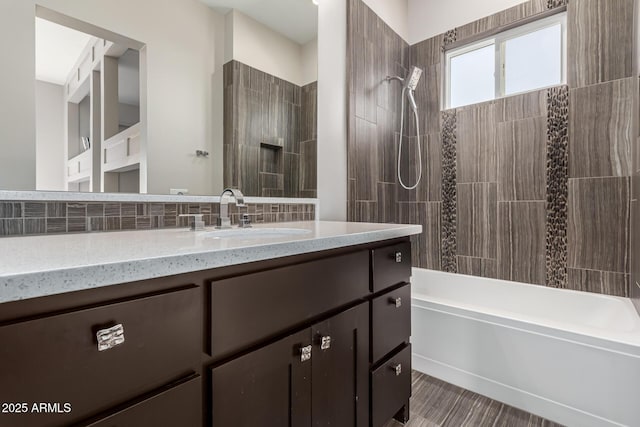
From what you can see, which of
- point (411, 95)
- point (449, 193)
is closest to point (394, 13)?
point (411, 95)

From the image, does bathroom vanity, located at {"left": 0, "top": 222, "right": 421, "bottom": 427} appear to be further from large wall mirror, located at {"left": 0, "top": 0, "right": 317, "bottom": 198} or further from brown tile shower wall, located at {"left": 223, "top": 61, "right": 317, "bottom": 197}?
brown tile shower wall, located at {"left": 223, "top": 61, "right": 317, "bottom": 197}

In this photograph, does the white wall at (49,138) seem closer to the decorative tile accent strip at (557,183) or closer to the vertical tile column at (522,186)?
the vertical tile column at (522,186)

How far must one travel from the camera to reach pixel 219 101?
144cm

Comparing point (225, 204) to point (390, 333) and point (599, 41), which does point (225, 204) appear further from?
point (599, 41)

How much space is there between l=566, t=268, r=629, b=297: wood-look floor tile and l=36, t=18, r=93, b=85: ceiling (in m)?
2.77

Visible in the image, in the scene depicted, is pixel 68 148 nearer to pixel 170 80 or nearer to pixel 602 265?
pixel 170 80

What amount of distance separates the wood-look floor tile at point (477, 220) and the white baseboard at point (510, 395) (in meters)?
0.95

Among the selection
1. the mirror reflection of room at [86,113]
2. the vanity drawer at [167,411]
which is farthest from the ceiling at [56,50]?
the vanity drawer at [167,411]

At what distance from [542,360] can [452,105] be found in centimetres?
191

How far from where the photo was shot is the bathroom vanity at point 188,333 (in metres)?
0.44

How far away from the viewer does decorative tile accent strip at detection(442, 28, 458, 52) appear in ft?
8.11

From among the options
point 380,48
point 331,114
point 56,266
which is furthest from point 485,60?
point 56,266

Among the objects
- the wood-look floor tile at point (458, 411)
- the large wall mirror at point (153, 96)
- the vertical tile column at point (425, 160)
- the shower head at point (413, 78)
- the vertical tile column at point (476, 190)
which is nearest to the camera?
the large wall mirror at point (153, 96)

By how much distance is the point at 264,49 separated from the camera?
1.66 m
